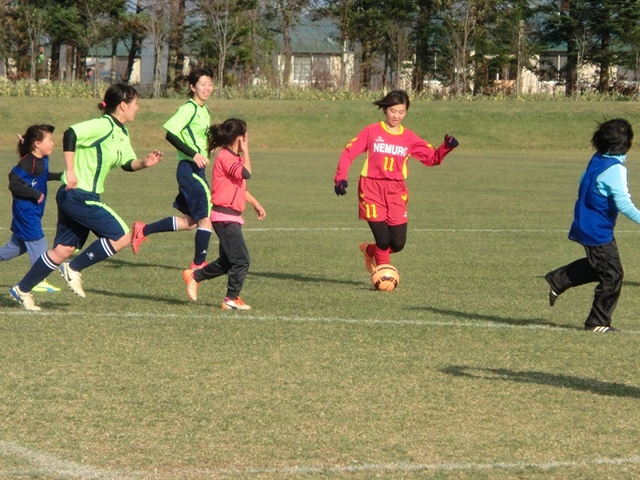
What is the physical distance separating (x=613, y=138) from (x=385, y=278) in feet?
9.19

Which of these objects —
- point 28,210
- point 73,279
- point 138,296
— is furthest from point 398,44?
point 73,279

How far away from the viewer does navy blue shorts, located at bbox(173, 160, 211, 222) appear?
1095 centimetres

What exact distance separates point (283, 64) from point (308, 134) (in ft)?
56.0

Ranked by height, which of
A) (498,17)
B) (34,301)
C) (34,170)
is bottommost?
(34,301)

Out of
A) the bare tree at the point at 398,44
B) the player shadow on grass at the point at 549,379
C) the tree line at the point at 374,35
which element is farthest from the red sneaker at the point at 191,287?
the bare tree at the point at 398,44

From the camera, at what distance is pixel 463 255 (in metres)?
12.8

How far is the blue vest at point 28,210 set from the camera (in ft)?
32.4

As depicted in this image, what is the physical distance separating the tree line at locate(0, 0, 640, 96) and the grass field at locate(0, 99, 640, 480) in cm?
4010

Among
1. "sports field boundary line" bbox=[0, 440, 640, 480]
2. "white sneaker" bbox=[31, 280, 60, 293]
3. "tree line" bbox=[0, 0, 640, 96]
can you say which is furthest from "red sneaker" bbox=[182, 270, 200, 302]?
"tree line" bbox=[0, 0, 640, 96]

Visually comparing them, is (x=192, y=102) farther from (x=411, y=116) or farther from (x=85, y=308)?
(x=411, y=116)

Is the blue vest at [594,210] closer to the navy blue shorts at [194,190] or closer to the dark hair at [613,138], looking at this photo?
the dark hair at [613,138]

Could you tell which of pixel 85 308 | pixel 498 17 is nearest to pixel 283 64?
pixel 498 17

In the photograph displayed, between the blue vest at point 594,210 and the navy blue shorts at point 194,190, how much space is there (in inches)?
156

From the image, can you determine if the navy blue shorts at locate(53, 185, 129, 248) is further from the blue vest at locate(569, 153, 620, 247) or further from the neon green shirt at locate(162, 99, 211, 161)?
the blue vest at locate(569, 153, 620, 247)
